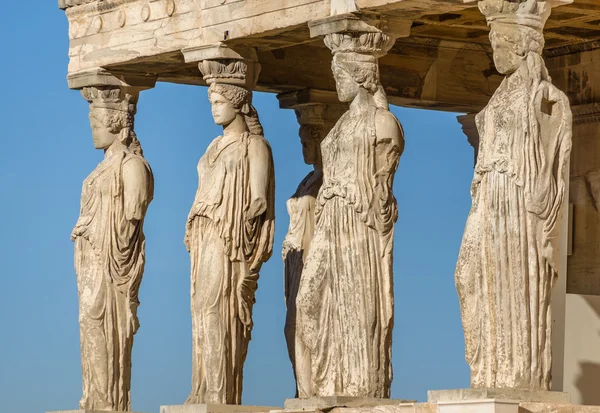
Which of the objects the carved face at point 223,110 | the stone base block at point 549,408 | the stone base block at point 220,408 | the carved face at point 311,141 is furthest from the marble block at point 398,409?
the carved face at point 311,141

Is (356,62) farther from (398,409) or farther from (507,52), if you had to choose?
(398,409)

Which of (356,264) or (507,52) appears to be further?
(356,264)

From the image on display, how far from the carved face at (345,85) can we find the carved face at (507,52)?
2.03 metres

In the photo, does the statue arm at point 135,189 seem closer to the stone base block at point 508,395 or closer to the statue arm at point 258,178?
the statue arm at point 258,178

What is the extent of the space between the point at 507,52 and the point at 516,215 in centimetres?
130

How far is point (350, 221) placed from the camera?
64.2ft

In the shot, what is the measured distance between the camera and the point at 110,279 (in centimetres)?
2275

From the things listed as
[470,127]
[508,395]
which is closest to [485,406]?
[508,395]


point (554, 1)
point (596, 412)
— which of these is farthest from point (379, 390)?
point (554, 1)

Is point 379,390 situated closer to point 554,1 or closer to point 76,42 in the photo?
point 554,1

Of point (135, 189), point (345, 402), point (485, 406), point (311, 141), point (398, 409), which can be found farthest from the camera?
point (311, 141)

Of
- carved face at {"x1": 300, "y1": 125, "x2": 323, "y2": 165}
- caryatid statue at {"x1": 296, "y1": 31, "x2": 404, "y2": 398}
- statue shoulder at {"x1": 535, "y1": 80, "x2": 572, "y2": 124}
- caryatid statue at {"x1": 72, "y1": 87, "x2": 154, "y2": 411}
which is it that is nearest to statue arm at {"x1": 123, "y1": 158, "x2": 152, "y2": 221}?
caryatid statue at {"x1": 72, "y1": 87, "x2": 154, "y2": 411}

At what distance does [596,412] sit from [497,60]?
290 centimetres

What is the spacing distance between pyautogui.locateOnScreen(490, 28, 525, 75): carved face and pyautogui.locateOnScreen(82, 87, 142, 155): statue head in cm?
616
